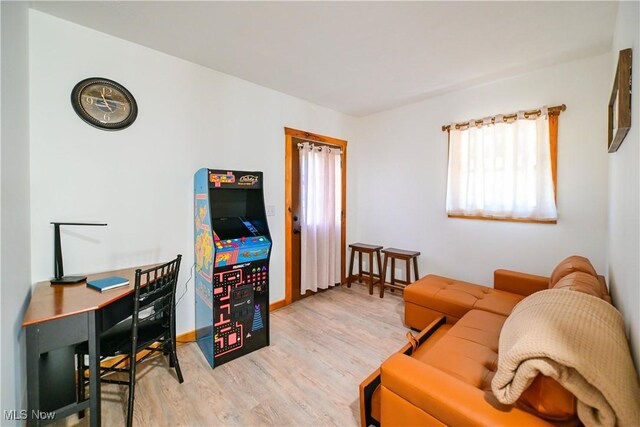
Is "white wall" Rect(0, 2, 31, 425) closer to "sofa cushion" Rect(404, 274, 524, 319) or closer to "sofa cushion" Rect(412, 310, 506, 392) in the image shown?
"sofa cushion" Rect(412, 310, 506, 392)

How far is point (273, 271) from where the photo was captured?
322cm

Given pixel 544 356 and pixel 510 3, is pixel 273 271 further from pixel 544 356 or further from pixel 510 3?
pixel 510 3

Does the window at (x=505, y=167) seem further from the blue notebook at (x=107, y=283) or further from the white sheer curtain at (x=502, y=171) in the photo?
the blue notebook at (x=107, y=283)

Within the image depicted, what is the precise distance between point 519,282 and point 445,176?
56.7 inches

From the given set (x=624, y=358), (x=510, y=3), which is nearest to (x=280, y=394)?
(x=624, y=358)

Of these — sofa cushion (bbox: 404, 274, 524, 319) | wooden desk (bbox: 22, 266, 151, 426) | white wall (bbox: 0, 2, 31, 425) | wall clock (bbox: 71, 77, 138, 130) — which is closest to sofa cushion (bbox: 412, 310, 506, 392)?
sofa cushion (bbox: 404, 274, 524, 319)

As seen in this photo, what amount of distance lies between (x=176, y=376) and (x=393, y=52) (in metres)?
3.24

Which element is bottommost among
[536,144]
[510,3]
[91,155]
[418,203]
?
[418,203]

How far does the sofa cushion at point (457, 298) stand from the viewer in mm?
2254

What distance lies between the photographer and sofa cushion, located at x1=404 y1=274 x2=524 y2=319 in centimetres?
225

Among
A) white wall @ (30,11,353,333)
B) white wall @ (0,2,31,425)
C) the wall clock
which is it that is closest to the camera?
white wall @ (0,2,31,425)

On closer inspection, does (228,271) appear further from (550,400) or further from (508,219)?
(508,219)

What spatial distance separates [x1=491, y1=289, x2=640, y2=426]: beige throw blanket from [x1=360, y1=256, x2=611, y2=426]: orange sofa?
8cm

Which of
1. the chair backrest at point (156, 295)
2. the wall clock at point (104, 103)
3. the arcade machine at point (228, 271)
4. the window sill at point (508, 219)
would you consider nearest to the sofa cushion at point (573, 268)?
the window sill at point (508, 219)
